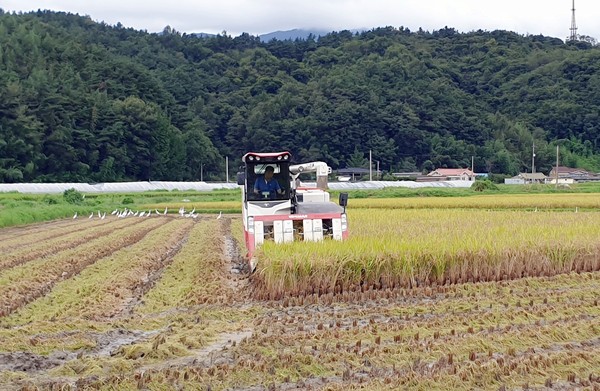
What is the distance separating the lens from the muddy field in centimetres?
653

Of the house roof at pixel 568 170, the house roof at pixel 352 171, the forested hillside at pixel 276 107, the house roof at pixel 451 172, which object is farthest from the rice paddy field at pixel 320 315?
the house roof at pixel 568 170

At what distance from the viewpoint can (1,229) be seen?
26078mm

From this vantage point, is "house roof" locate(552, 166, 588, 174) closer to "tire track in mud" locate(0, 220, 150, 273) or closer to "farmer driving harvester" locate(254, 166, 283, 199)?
"tire track in mud" locate(0, 220, 150, 273)

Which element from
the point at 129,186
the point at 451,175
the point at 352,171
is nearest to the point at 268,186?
the point at 129,186

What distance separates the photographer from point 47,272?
13.2 meters

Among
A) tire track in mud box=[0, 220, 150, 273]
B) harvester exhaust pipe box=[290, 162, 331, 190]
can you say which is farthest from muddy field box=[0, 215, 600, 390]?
harvester exhaust pipe box=[290, 162, 331, 190]

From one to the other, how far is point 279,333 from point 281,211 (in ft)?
18.3

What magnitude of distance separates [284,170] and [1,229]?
51.4ft

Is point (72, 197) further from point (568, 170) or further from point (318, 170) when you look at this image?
point (568, 170)

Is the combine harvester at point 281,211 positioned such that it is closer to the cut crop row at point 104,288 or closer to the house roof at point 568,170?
the cut crop row at point 104,288

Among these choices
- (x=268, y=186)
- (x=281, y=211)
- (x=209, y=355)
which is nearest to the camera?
(x=209, y=355)

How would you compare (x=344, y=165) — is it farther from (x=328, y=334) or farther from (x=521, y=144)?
(x=328, y=334)

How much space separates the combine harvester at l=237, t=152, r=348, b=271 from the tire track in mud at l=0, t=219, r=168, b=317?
3317mm

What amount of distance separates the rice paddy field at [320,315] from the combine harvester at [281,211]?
2.86 ft
